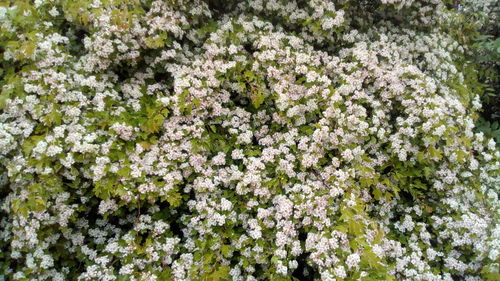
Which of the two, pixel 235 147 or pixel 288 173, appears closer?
pixel 288 173

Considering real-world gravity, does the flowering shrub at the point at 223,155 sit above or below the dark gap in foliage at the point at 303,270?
above

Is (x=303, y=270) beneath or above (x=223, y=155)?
beneath


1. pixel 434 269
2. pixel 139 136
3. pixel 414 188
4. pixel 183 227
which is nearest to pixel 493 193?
pixel 414 188

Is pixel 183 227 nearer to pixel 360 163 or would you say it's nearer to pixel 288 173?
pixel 288 173

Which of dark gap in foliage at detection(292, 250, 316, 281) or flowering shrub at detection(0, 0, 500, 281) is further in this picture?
dark gap in foliage at detection(292, 250, 316, 281)

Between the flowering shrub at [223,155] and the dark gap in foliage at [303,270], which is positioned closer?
the flowering shrub at [223,155]

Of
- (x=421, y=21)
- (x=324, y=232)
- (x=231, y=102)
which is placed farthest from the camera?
(x=421, y=21)

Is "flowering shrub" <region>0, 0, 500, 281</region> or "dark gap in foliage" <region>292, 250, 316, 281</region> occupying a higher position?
"flowering shrub" <region>0, 0, 500, 281</region>

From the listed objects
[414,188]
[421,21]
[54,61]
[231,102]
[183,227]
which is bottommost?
[183,227]
